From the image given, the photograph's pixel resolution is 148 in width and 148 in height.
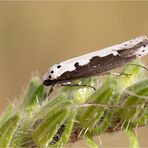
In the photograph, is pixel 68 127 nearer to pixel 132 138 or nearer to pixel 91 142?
pixel 91 142

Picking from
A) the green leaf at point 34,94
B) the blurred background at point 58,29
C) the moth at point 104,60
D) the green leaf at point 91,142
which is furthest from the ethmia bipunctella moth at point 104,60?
the blurred background at point 58,29

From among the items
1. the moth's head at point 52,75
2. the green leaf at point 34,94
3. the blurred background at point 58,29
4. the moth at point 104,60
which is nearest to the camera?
the green leaf at point 34,94

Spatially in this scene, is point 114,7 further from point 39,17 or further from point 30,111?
point 30,111

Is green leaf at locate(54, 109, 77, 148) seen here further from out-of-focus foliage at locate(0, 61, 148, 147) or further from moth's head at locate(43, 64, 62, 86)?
moth's head at locate(43, 64, 62, 86)

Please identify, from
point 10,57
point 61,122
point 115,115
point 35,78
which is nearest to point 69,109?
point 61,122

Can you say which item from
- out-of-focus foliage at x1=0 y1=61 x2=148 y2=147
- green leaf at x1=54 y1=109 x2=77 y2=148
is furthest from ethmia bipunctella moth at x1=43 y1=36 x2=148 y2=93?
green leaf at x1=54 y1=109 x2=77 y2=148

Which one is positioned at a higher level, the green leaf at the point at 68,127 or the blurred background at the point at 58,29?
the blurred background at the point at 58,29

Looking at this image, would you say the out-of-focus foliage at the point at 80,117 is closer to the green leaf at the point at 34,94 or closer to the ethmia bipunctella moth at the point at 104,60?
the green leaf at the point at 34,94
